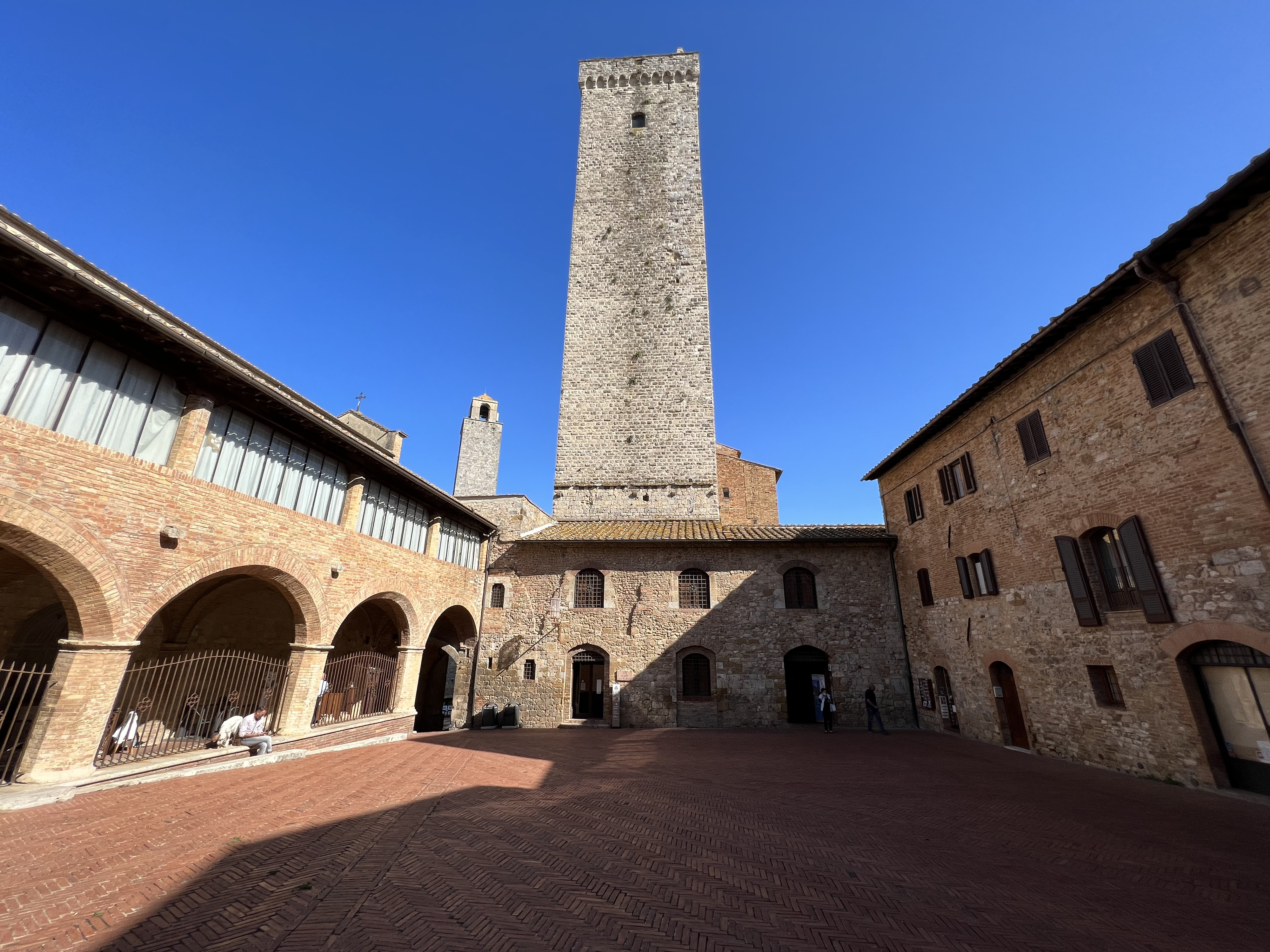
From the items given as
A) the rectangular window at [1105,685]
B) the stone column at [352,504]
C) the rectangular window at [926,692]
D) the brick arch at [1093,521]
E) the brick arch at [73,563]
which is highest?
the stone column at [352,504]

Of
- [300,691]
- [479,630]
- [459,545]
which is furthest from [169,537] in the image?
[479,630]

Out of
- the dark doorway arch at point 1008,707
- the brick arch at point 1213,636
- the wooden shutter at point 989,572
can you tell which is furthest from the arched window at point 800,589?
the brick arch at point 1213,636

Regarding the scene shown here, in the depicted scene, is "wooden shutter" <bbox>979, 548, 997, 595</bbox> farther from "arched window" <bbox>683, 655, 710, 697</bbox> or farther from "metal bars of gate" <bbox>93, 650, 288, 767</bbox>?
"metal bars of gate" <bbox>93, 650, 288, 767</bbox>

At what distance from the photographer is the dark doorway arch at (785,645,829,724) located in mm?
15914

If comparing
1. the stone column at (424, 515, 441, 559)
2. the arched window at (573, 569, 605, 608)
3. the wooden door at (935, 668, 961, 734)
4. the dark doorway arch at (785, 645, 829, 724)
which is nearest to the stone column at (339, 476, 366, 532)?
the stone column at (424, 515, 441, 559)

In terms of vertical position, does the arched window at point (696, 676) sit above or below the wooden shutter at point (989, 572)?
below

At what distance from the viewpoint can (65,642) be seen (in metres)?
7.17

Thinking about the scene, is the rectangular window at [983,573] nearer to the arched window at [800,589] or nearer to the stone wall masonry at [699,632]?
the stone wall masonry at [699,632]

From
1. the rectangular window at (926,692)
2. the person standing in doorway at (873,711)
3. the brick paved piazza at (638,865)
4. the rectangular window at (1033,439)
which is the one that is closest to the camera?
the brick paved piazza at (638,865)

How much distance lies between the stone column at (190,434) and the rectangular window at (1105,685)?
1692cm

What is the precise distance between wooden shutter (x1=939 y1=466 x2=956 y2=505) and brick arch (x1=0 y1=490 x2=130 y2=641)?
1758cm

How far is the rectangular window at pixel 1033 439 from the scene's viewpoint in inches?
430

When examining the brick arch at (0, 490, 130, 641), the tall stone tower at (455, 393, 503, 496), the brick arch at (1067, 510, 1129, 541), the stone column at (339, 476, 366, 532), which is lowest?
the brick arch at (0, 490, 130, 641)

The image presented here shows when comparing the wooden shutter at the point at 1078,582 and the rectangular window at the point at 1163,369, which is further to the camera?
the wooden shutter at the point at 1078,582
